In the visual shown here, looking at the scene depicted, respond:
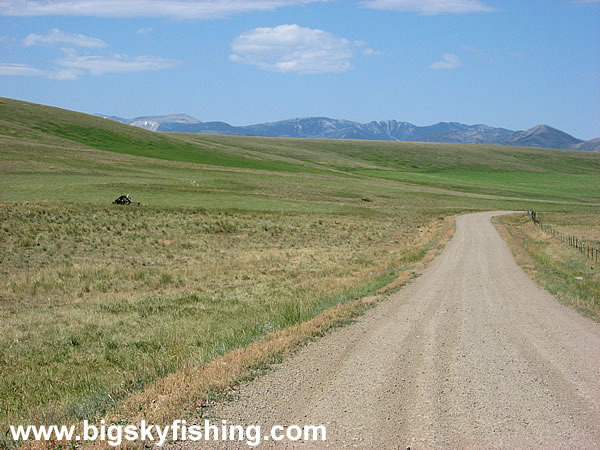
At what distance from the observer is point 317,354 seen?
10.4m

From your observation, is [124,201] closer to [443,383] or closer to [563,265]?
[563,265]

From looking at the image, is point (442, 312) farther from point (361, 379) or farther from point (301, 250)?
point (301, 250)

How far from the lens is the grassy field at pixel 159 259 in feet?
40.1

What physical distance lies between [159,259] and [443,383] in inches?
980

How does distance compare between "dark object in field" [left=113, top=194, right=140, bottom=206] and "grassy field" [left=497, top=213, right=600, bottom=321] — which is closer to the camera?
"grassy field" [left=497, top=213, right=600, bottom=321]

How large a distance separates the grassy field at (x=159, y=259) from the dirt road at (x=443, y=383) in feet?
7.57

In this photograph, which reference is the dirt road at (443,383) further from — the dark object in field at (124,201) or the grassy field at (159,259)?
the dark object in field at (124,201)

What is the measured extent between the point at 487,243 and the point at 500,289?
18.3 meters

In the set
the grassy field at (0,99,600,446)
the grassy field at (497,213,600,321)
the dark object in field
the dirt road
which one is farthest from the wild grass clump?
the grassy field at (497,213,600,321)

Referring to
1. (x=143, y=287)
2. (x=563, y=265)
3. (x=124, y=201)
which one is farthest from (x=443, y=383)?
(x=124, y=201)

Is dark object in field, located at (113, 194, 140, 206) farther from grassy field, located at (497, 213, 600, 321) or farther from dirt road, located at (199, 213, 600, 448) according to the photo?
dirt road, located at (199, 213, 600, 448)

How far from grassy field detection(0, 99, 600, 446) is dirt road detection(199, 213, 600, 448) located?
231cm

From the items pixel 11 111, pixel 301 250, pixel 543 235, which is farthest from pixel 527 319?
pixel 11 111

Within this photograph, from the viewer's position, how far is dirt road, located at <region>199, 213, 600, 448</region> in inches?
271
